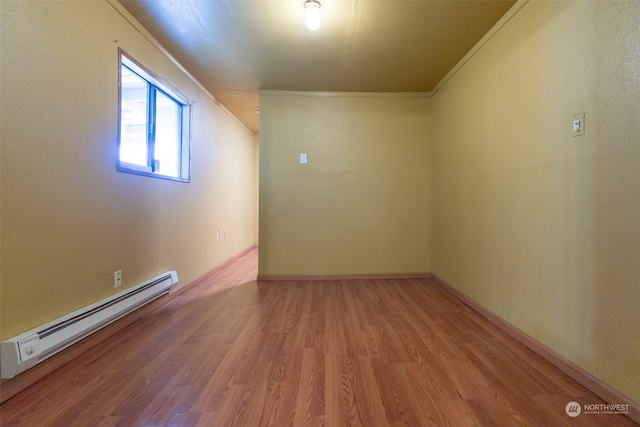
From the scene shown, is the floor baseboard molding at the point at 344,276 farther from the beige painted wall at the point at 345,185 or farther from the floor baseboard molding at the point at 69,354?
the floor baseboard molding at the point at 69,354

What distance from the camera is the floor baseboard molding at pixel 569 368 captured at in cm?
114

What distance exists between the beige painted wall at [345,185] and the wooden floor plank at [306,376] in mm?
1060

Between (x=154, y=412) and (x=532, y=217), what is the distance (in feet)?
7.60

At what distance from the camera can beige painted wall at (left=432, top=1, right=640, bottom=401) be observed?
1157 millimetres

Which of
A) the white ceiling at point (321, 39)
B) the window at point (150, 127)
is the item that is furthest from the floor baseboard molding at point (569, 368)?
the window at point (150, 127)

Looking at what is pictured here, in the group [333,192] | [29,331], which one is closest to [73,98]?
[29,331]

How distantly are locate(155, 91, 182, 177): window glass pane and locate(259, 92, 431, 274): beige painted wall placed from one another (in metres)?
0.93

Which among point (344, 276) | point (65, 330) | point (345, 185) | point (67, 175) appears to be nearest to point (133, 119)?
point (67, 175)

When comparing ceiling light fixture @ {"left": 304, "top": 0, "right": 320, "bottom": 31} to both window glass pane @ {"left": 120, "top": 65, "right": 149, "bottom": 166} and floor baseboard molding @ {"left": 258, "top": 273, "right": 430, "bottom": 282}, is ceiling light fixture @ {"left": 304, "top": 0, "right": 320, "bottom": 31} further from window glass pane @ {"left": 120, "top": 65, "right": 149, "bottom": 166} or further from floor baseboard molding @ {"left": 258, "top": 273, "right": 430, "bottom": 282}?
floor baseboard molding @ {"left": 258, "top": 273, "right": 430, "bottom": 282}

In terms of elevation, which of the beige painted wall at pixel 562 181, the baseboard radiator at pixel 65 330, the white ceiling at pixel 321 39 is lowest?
the baseboard radiator at pixel 65 330

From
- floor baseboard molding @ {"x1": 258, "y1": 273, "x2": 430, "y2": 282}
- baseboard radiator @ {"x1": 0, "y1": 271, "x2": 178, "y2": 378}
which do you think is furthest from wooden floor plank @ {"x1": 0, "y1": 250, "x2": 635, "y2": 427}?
floor baseboard molding @ {"x1": 258, "y1": 273, "x2": 430, "y2": 282}

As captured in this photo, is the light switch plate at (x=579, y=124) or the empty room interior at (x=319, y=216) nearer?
the empty room interior at (x=319, y=216)

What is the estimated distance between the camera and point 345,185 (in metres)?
3.27

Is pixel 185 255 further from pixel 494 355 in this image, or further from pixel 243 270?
pixel 494 355
